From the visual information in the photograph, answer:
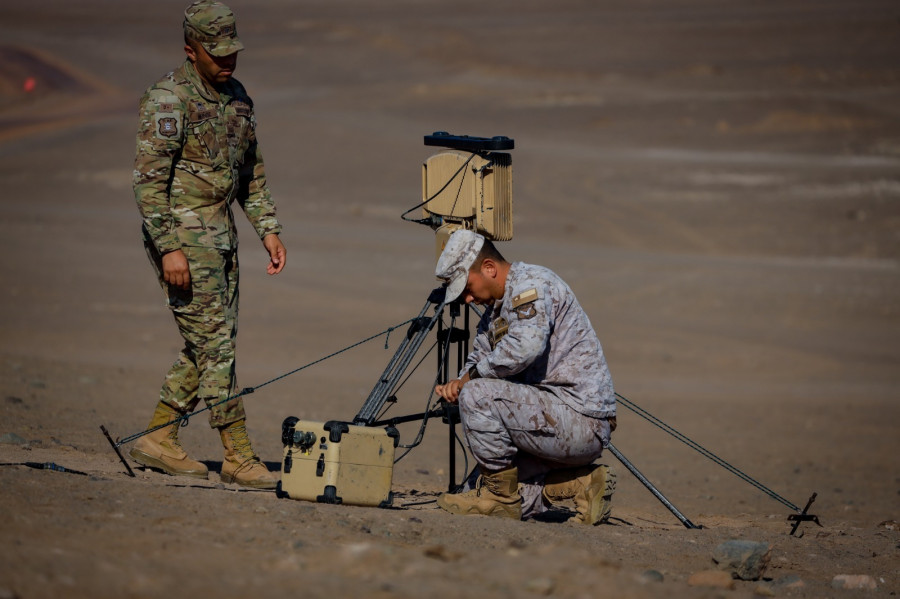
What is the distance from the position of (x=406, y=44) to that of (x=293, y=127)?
1803cm

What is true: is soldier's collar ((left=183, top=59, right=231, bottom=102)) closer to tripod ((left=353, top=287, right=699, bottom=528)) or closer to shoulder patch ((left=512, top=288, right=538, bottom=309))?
tripod ((left=353, top=287, right=699, bottom=528))

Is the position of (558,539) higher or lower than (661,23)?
lower

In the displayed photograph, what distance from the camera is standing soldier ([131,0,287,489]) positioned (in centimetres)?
588

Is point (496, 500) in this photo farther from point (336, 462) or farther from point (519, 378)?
point (336, 462)

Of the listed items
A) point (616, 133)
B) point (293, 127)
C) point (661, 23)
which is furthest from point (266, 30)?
point (616, 133)

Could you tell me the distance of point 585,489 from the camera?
19.8 ft

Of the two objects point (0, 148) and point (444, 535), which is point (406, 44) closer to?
point (0, 148)

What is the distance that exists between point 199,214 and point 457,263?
4.86 feet

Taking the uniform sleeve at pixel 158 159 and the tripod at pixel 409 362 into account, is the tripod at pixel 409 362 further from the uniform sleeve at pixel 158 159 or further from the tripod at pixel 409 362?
the uniform sleeve at pixel 158 159

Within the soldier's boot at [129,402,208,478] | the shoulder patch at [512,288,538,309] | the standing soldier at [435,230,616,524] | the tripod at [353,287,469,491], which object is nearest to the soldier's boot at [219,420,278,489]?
the soldier's boot at [129,402,208,478]

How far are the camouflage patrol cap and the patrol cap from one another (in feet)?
5.06

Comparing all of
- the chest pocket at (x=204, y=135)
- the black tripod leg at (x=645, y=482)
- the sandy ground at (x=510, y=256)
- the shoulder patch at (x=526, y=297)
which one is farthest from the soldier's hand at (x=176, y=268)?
the black tripod leg at (x=645, y=482)

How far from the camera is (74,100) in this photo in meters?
33.4

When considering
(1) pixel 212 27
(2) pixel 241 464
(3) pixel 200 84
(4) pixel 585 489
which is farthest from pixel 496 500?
(1) pixel 212 27
